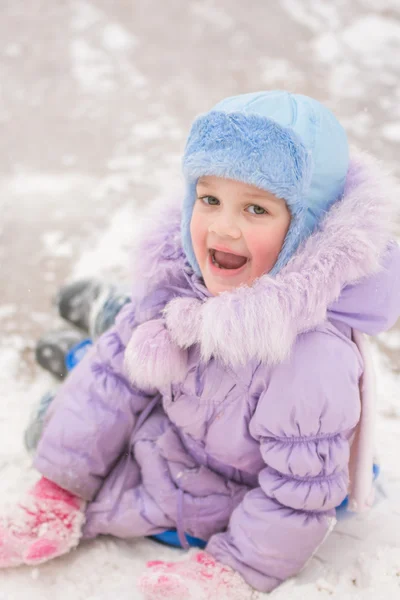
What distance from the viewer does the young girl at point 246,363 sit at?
1.04 m

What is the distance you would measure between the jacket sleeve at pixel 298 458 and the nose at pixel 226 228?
0.70 feet

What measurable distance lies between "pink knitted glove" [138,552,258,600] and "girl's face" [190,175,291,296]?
510 millimetres

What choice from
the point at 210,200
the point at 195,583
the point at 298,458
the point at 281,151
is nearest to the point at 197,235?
the point at 210,200

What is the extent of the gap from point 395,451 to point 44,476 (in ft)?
2.77

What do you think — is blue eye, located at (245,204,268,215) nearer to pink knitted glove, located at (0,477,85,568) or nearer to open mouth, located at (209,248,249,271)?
open mouth, located at (209,248,249,271)

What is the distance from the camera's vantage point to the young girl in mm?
1040

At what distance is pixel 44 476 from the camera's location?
4.35ft

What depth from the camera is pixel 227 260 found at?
1.15m

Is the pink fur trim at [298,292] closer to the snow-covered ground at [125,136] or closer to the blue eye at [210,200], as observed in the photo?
the blue eye at [210,200]

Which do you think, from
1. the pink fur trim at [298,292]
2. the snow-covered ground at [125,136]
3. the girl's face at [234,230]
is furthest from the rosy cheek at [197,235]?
the snow-covered ground at [125,136]

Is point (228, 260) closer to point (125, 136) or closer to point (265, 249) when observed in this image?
point (265, 249)

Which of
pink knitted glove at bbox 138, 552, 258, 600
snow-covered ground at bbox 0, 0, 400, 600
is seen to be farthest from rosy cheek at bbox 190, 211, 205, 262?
pink knitted glove at bbox 138, 552, 258, 600

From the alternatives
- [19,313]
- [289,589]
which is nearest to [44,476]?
[289,589]

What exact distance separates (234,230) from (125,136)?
7.53 ft
